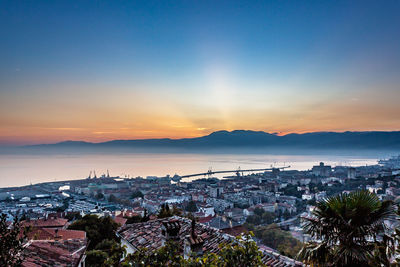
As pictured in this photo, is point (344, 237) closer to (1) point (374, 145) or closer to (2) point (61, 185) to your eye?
(2) point (61, 185)

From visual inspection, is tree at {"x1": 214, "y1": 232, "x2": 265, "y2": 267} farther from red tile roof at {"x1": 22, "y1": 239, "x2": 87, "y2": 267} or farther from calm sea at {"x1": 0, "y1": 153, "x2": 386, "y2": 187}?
calm sea at {"x1": 0, "y1": 153, "x2": 386, "y2": 187}

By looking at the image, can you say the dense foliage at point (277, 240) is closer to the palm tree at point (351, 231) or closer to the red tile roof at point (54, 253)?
the red tile roof at point (54, 253)

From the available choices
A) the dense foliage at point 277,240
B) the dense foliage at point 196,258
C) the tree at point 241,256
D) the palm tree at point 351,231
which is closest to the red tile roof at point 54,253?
the dense foliage at point 196,258

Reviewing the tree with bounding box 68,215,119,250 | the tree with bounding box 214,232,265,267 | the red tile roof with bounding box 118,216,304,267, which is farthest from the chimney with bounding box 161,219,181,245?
the tree with bounding box 68,215,119,250

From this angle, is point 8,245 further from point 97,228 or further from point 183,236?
point 97,228

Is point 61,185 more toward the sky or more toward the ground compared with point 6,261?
more toward the ground

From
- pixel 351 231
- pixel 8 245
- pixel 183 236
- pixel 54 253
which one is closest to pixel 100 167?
pixel 54 253

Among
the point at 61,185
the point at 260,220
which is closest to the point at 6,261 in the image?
the point at 260,220
